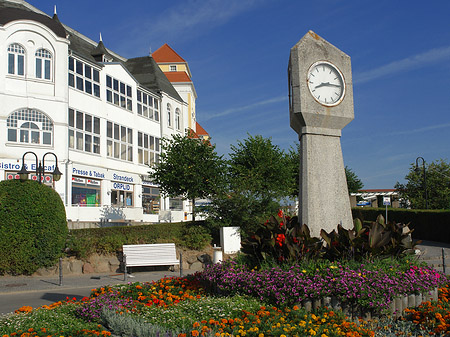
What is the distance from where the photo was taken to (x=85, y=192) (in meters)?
31.5

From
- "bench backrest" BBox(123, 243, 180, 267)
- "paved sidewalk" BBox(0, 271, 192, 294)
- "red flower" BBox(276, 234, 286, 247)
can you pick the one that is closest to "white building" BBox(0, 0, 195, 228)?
"paved sidewalk" BBox(0, 271, 192, 294)

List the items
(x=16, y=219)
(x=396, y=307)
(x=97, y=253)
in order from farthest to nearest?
(x=97, y=253), (x=16, y=219), (x=396, y=307)

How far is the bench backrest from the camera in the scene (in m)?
16.7

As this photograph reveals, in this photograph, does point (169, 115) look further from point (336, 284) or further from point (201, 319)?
point (201, 319)

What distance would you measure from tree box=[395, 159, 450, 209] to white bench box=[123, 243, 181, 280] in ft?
110

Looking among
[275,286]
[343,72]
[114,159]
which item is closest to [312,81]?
[343,72]

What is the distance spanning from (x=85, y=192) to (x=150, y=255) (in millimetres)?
16153

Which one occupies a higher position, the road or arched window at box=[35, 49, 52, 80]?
arched window at box=[35, 49, 52, 80]

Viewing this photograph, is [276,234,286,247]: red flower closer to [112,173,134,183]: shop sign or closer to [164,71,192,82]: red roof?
[112,173,134,183]: shop sign

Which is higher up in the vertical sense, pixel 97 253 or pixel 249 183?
pixel 249 183

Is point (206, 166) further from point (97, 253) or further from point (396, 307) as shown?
point (396, 307)

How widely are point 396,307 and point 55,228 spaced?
1306cm

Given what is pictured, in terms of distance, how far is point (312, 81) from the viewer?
9.13 metres

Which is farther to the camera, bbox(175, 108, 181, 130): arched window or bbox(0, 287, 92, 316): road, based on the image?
bbox(175, 108, 181, 130): arched window
